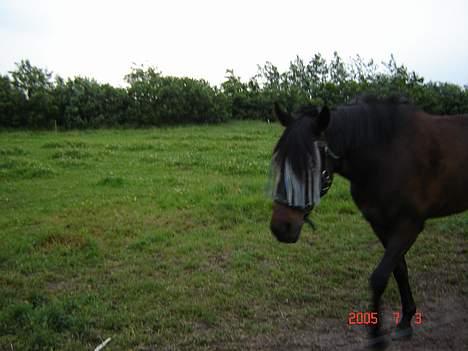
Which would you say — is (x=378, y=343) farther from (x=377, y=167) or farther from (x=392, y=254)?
(x=377, y=167)

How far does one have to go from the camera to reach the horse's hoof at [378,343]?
3.94m

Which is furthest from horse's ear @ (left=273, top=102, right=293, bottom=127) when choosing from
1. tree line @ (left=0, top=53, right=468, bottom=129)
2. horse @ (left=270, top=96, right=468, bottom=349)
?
tree line @ (left=0, top=53, right=468, bottom=129)

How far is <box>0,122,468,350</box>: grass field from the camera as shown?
4464mm

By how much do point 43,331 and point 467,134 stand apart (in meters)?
3.95

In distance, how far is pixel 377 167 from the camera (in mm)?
3812

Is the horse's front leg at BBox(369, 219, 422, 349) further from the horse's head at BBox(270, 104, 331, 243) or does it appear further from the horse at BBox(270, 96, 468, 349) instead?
the horse's head at BBox(270, 104, 331, 243)

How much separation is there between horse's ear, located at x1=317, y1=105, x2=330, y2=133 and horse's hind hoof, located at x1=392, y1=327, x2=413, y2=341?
1.96 m

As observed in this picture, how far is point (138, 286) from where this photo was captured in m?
5.36

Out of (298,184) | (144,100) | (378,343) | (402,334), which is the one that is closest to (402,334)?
(402,334)

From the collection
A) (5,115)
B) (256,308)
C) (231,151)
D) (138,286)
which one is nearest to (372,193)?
(256,308)

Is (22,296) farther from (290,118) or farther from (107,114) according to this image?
(107,114)

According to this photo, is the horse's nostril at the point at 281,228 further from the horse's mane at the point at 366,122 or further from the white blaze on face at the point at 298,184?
the horse's mane at the point at 366,122

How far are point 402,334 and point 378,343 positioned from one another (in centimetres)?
43
